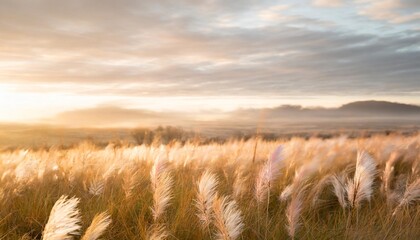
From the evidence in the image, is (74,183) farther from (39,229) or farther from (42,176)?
(39,229)

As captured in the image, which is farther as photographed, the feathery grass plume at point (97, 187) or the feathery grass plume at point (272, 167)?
the feathery grass plume at point (97, 187)

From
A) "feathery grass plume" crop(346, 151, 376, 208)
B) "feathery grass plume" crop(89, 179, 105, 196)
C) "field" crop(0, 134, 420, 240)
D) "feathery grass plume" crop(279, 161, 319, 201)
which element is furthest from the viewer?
"feathery grass plume" crop(89, 179, 105, 196)

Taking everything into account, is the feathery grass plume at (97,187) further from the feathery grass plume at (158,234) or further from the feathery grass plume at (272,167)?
the feathery grass plume at (272,167)

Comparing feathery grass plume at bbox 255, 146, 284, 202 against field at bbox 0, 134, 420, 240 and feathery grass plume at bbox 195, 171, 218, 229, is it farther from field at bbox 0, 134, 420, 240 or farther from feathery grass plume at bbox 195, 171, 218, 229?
feathery grass plume at bbox 195, 171, 218, 229

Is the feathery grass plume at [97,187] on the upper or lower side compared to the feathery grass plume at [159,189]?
lower

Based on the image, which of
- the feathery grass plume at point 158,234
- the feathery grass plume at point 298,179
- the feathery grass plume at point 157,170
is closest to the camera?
the feathery grass plume at point 158,234

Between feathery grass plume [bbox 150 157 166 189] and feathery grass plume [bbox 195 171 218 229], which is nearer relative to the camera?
feathery grass plume [bbox 195 171 218 229]

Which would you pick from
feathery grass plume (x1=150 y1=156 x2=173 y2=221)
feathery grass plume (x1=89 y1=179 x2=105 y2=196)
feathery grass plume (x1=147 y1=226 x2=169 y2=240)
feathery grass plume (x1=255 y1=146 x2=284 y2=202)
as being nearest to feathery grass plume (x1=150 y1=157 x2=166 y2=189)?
feathery grass plume (x1=150 y1=156 x2=173 y2=221)

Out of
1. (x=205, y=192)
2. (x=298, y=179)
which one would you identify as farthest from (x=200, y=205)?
(x=298, y=179)

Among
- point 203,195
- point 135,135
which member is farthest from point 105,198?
point 135,135

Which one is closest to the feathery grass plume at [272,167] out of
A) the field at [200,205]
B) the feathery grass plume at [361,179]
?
the field at [200,205]

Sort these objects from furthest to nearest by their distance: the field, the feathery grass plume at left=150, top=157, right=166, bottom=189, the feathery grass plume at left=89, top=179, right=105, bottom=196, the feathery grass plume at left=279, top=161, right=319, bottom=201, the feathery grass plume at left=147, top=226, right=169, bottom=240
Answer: the feathery grass plume at left=89, top=179, right=105, bottom=196
the feathery grass plume at left=279, top=161, right=319, bottom=201
the feathery grass plume at left=150, top=157, right=166, bottom=189
the field
the feathery grass plume at left=147, top=226, right=169, bottom=240

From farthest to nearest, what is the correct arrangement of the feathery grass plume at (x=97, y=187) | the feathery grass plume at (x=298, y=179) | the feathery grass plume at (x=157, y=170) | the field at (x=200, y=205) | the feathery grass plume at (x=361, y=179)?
the feathery grass plume at (x=97, y=187)
the feathery grass plume at (x=298, y=179)
the feathery grass plume at (x=361, y=179)
the feathery grass plume at (x=157, y=170)
the field at (x=200, y=205)

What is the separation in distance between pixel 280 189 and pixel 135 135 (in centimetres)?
1204
